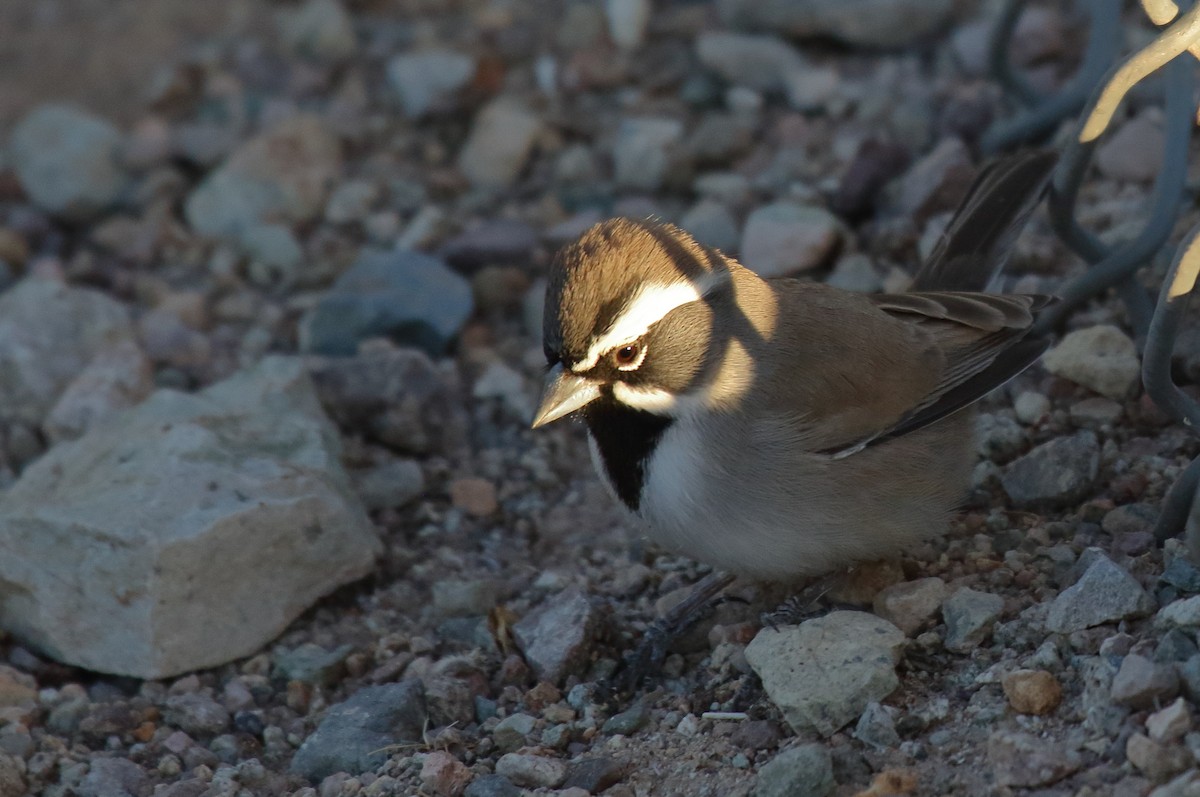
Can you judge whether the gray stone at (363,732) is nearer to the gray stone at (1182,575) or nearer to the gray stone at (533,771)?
the gray stone at (533,771)

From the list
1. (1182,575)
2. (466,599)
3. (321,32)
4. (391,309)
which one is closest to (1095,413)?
(1182,575)

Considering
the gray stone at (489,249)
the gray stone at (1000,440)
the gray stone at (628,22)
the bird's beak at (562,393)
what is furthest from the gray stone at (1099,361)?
the gray stone at (628,22)

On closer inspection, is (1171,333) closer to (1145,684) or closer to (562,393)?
(1145,684)

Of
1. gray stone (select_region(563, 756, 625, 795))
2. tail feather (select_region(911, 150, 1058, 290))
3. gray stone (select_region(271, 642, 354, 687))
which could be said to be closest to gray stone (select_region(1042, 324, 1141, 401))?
tail feather (select_region(911, 150, 1058, 290))

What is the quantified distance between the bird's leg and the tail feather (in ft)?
4.83

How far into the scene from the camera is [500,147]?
7340mm

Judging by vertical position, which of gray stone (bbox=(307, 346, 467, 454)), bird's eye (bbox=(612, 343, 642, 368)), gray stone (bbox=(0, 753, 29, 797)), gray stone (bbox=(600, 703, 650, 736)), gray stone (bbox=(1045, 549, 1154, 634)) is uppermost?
bird's eye (bbox=(612, 343, 642, 368))

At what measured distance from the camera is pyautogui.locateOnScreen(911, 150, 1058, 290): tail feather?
17.2 ft

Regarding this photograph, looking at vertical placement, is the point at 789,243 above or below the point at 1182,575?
above

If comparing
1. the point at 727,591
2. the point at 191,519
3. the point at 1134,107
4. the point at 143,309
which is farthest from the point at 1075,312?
the point at 143,309

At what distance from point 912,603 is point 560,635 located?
1089mm

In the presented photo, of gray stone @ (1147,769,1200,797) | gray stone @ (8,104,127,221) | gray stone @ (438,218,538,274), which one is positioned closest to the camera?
gray stone @ (1147,769,1200,797)

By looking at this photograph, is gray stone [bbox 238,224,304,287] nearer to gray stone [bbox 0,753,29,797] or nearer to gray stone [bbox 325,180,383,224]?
gray stone [bbox 325,180,383,224]

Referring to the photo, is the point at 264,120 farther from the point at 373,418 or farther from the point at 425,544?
the point at 425,544
